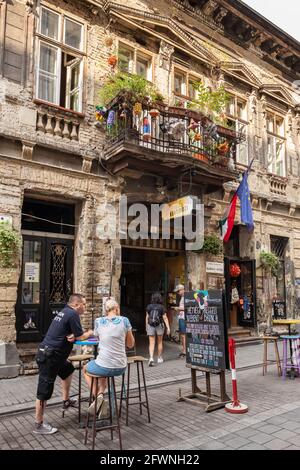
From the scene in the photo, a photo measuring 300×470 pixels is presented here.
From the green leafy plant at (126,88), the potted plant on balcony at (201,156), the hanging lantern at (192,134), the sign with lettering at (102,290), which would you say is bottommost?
Result: the sign with lettering at (102,290)

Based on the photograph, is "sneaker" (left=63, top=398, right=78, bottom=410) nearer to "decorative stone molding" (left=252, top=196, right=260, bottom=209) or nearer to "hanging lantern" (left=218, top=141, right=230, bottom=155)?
"hanging lantern" (left=218, top=141, right=230, bottom=155)

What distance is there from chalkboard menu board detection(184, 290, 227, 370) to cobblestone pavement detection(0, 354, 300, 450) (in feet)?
2.24

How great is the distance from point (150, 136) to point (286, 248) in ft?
24.7

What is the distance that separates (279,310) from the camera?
43.1 feet

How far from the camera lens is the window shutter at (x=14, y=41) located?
8.22m

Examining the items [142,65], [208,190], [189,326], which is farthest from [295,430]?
[142,65]

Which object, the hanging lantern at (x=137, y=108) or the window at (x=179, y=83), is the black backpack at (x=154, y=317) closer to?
the hanging lantern at (x=137, y=108)

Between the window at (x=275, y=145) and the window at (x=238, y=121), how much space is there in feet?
4.28

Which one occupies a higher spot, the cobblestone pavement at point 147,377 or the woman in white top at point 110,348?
the woman in white top at point 110,348

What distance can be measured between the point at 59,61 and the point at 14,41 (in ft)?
3.76

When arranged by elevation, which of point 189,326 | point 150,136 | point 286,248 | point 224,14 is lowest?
point 189,326

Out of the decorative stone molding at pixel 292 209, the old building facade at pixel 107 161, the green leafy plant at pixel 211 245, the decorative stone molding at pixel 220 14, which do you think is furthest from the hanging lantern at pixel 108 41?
the decorative stone molding at pixel 292 209

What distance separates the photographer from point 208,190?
11.3 m
